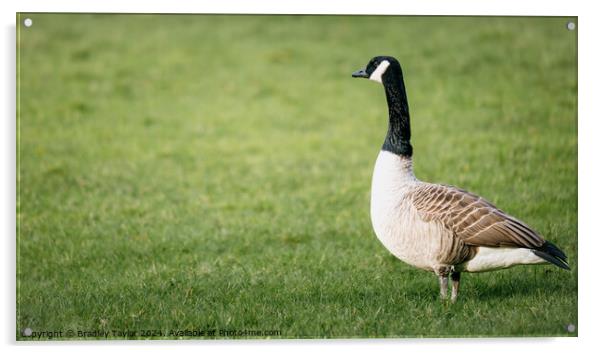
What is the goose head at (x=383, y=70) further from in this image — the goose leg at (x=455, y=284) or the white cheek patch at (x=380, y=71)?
the goose leg at (x=455, y=284)

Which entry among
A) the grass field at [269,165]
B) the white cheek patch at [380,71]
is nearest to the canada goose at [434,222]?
the white cheek patch at [380,71]

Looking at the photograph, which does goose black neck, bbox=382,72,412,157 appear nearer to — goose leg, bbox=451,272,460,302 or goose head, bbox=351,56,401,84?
goose head, bbox=351,56,401,84

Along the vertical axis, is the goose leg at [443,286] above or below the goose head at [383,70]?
below

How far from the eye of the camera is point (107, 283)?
6059 mm

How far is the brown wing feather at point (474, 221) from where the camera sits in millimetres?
4977

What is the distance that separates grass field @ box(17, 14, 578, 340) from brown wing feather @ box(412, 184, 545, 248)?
755 mm

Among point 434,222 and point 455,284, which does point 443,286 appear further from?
point 434,222

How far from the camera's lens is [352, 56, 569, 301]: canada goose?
500 cm

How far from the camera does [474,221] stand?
16.5 feet

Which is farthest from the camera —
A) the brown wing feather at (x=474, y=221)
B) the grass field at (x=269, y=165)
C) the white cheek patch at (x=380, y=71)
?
the grass field at (x=269, y=165)

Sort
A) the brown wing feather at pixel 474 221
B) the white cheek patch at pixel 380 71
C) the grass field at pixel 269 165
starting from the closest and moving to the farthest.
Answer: the brown wing feather at pixel 474 221, the white cheek patch at pixel 380 71, the grass field at pixel 269 165

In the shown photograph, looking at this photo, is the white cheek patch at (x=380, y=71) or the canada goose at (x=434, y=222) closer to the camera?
the canada goose at (x=434, y=222)

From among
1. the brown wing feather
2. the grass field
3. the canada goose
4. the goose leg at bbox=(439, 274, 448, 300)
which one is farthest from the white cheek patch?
the grass field
